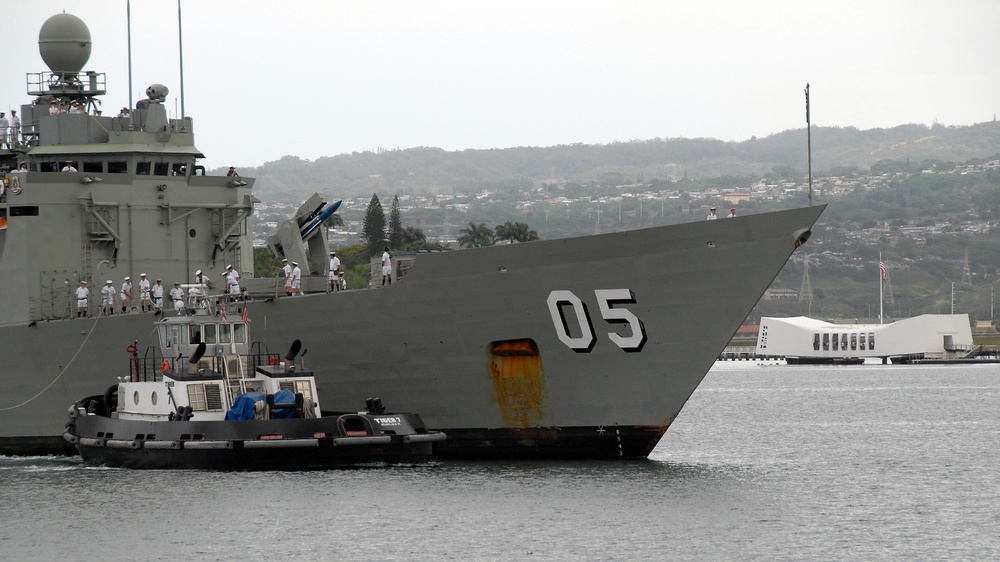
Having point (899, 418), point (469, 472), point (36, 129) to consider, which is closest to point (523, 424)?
point (469, 472)

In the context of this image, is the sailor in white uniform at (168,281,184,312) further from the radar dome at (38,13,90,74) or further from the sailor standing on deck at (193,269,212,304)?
the radar dome at (38,13,90,74)

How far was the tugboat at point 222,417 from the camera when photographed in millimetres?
Result: 25922

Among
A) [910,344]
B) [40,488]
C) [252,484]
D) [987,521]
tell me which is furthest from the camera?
[910,344]

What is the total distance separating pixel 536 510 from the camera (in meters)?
22.5

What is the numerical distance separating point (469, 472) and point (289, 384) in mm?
3943

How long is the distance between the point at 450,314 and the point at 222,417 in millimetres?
5011

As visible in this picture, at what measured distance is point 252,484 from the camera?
25172 mm

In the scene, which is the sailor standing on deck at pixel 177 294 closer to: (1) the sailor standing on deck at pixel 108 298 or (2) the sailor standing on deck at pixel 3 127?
(1) the sailor standing on deck at pixel 108 298

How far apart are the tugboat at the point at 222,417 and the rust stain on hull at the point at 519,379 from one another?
153 cm

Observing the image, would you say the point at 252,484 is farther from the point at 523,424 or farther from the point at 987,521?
the point at 987,521

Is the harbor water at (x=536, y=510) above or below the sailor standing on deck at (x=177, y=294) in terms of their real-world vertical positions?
below

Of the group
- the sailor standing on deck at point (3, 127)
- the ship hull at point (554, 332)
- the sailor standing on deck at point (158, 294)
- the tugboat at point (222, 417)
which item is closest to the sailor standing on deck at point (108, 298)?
the sailor standing on deck at point (158, 294)

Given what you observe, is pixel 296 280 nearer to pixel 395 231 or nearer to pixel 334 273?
pixel 334 273

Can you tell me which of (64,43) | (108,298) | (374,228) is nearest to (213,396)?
(108,298)
